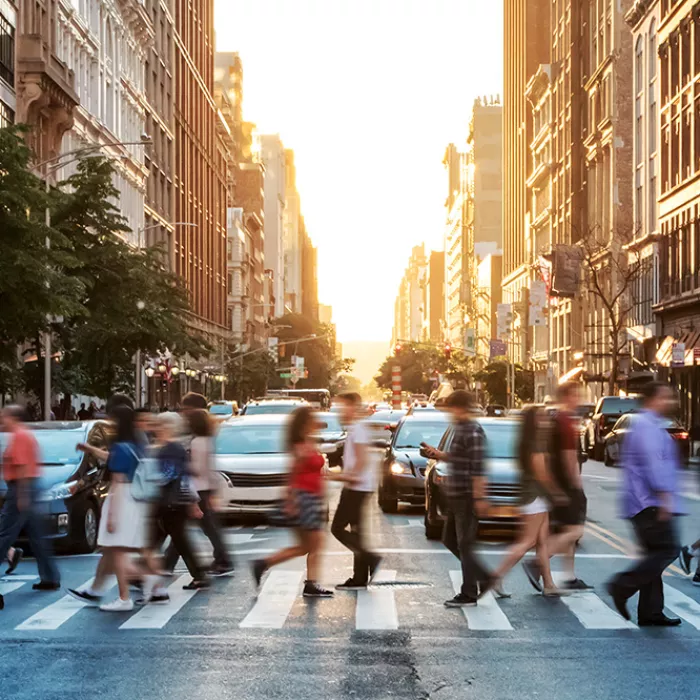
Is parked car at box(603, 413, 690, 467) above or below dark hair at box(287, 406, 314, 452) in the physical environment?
below

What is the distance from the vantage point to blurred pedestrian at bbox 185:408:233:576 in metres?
14.0

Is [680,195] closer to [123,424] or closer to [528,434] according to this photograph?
[528,434]

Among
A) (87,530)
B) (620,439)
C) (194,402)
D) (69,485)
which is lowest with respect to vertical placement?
(87,530)

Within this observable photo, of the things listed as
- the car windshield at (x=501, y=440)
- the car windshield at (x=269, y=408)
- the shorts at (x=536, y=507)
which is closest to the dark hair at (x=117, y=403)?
the shorts at (x=536, y=507)

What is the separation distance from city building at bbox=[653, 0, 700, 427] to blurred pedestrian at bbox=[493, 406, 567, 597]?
1653 inches

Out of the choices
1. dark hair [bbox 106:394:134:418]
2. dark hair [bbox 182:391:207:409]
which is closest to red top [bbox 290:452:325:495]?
dark hair [bbox 106:394:134:418]

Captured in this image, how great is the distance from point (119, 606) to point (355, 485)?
2.45 metres

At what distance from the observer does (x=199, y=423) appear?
13.9 m

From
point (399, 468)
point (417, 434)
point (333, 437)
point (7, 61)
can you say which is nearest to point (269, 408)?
point (333, 437)

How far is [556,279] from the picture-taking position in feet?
272

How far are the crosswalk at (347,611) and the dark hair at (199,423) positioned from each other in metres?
1.54

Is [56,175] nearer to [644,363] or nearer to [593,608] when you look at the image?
[644,363]

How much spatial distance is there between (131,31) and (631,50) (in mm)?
27140

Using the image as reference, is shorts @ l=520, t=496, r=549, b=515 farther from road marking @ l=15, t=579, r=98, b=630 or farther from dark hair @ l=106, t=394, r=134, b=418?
road marking @ l=15, t=579, r=98, b=630
